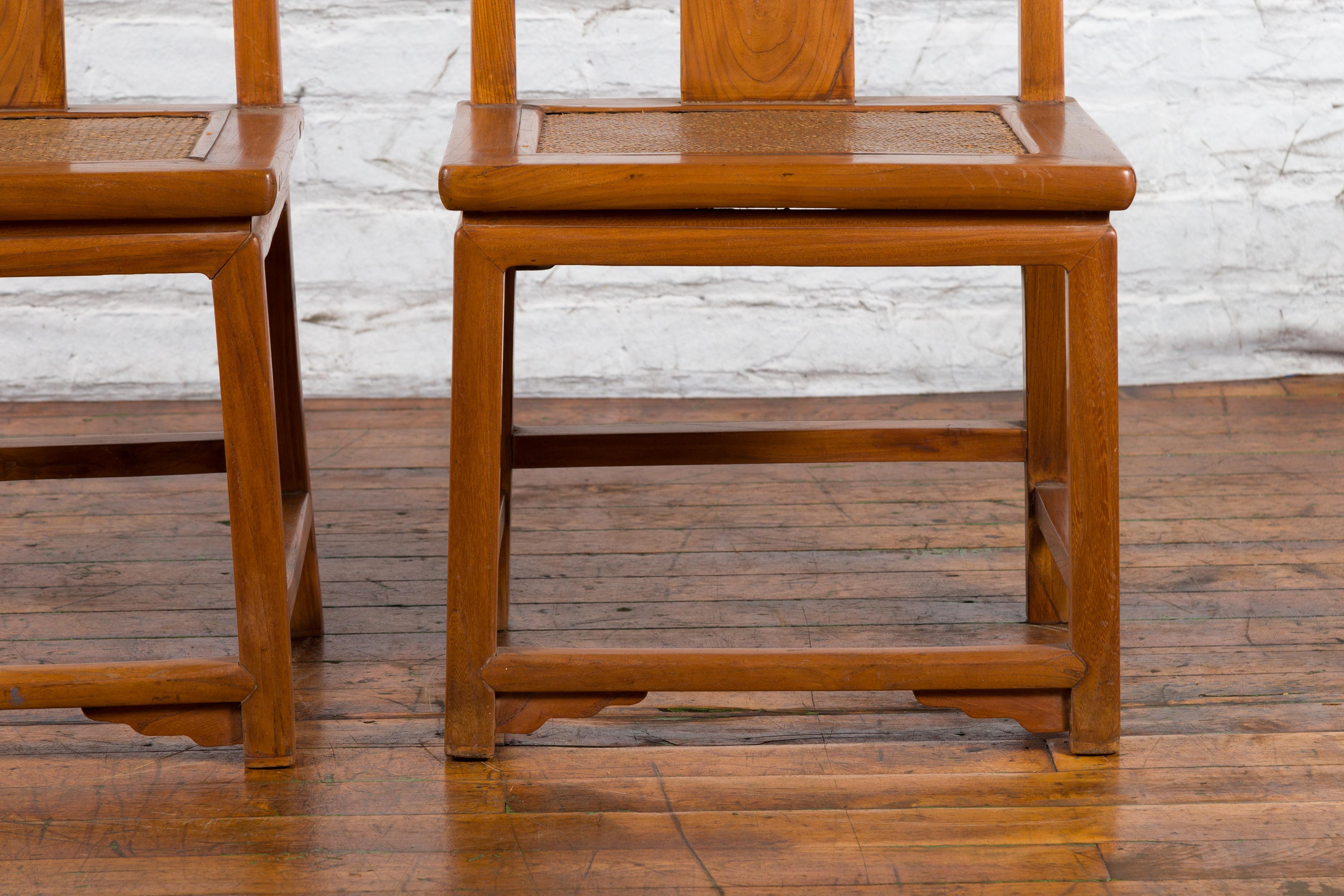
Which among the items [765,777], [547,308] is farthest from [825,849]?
[547,308]

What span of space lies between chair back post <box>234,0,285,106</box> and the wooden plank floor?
48 centimetres

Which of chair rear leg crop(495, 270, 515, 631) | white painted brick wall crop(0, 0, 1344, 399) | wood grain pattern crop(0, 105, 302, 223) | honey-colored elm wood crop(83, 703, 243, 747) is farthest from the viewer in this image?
white painted brick wall crop(0, 0, 1344, 399)

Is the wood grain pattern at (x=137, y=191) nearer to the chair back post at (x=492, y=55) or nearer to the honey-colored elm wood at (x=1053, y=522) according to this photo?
the chair back post at (x=492, y=55)

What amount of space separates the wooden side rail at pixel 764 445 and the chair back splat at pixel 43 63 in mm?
366

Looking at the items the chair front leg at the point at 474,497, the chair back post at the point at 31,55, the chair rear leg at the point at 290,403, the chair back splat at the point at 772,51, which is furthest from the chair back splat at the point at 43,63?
the chair front leg at the point at 474,497

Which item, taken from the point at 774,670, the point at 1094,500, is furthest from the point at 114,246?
the point at 1094,500

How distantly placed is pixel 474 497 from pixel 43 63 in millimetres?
553

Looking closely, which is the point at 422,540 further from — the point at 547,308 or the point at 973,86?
the point at 973,86

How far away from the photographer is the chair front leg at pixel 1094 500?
97 cm

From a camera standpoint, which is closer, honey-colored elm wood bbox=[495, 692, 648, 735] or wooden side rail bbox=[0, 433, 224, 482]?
honey-colored elm wood bbox=[495, 692, 648, 735]

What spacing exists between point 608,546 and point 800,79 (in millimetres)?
538

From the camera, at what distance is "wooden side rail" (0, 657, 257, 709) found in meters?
0.99

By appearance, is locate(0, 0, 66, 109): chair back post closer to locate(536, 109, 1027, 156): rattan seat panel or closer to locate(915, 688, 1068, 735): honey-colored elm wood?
locate(536, 109, 1027, 156): rattan seat panel

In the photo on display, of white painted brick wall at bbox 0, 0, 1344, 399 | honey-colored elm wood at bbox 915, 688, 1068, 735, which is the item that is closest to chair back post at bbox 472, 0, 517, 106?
honey-colored elm wood at bbox 915, 688, 1068, 735
